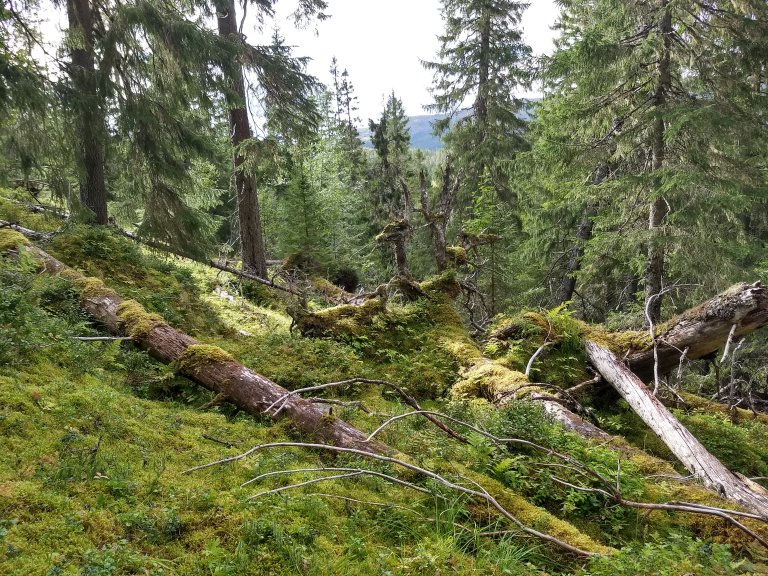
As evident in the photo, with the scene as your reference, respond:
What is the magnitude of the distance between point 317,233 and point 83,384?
50.4ft

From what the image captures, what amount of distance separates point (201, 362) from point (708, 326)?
668 cm

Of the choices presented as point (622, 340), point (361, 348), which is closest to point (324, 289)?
point (361, 348)

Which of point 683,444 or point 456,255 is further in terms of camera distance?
point 456,255

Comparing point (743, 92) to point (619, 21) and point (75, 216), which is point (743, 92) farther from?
point (75, 216)

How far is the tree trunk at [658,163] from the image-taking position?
9633mm

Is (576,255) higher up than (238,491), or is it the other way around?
(576,255)

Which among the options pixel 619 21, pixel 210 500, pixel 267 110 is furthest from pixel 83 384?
pixel 619 21

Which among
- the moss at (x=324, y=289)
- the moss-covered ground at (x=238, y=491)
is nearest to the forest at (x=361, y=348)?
the moss-covered ground at (x=238, y=491)

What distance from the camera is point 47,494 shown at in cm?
271

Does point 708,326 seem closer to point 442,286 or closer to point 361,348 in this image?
point 442,286

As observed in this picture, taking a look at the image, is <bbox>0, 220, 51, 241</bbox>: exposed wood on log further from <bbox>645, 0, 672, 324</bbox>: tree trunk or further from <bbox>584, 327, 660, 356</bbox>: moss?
<bbox>645, 0, 672, 324</bbox>: tree trunk

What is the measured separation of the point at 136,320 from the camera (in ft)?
20.6

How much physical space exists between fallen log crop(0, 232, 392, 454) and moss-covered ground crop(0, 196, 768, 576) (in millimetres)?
174

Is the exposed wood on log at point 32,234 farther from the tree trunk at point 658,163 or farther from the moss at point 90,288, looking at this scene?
the tree trunk at point 658,163
